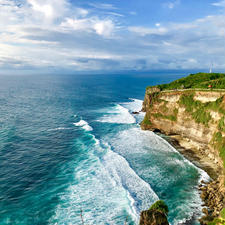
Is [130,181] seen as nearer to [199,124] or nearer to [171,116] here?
[199,124]

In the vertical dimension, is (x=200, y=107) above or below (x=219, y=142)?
above

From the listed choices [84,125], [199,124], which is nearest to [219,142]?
[199,124]

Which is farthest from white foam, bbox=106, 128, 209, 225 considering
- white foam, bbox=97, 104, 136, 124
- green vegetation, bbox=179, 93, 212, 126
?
white foam, bbox=97, 104, 136, 124

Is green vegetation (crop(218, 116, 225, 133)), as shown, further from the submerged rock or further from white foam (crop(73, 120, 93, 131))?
white foam (crop(73, 120, 93, 131))

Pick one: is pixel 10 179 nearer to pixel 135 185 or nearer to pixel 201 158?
pixel 135 185

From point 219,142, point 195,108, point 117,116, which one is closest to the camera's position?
point 219,142

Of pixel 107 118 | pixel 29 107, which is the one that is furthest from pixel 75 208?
pixel 29 107

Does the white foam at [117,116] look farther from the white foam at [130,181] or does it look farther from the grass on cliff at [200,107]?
the white foam at [130,181]
